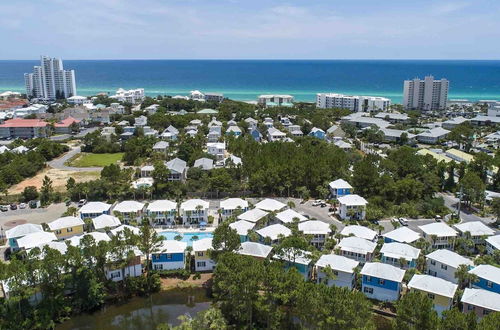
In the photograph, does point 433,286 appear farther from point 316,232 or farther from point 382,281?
point 316,232

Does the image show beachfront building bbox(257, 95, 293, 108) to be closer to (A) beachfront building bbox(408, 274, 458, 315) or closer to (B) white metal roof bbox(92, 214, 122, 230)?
(B) white metal roof bbox(92, 214, 122, 230)

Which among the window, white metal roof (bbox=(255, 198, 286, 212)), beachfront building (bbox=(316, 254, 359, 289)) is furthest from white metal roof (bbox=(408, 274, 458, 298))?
white metal roof (bbox=(255, 198, 286, 212))

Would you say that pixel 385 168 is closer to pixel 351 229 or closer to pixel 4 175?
pixel 351 229

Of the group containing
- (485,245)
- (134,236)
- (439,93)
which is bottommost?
(485,245)

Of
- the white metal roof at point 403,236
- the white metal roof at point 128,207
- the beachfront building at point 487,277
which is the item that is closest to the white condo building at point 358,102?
the white metal roof at point 403,236

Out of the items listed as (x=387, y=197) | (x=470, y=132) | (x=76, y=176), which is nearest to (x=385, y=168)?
(x=387, y=197)

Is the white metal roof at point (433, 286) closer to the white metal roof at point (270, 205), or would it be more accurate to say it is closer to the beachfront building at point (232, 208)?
the white metal roof at point (270, 205)
